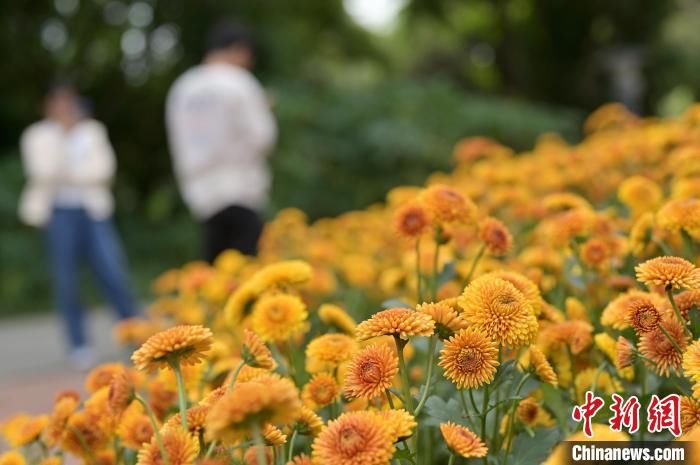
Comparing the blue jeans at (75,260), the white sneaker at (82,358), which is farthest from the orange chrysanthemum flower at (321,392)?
the white sneaker at (82,358)

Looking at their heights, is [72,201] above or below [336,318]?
above

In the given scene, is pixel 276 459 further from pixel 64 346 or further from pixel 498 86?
pixel 498 86

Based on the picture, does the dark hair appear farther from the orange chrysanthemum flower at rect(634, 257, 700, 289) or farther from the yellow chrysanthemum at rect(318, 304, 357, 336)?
the orange chrysanthemum flower at rect(634, 257, 700, 289)

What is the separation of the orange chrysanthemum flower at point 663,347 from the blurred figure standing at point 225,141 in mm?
2890

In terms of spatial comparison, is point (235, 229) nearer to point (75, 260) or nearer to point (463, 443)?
point (75, 260)

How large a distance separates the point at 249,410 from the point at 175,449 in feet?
0.65

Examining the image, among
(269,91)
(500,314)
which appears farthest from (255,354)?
(269,91)

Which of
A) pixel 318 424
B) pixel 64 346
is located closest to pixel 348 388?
pixel 318 424

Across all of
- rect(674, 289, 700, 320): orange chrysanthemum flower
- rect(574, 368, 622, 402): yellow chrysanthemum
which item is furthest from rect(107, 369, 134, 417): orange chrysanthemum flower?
rect(674, 289, 700, 320): orange chrysanthemum flower

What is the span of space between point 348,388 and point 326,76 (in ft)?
37.7

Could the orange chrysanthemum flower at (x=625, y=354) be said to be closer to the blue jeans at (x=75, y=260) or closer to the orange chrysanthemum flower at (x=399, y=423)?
the orange chrysanthemum flower at (x=399, y=423)

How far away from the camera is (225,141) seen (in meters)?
3.76

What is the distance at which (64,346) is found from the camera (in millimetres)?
6020

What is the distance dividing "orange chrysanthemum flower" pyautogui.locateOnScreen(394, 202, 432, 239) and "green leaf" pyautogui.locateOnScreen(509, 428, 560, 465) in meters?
0.50
